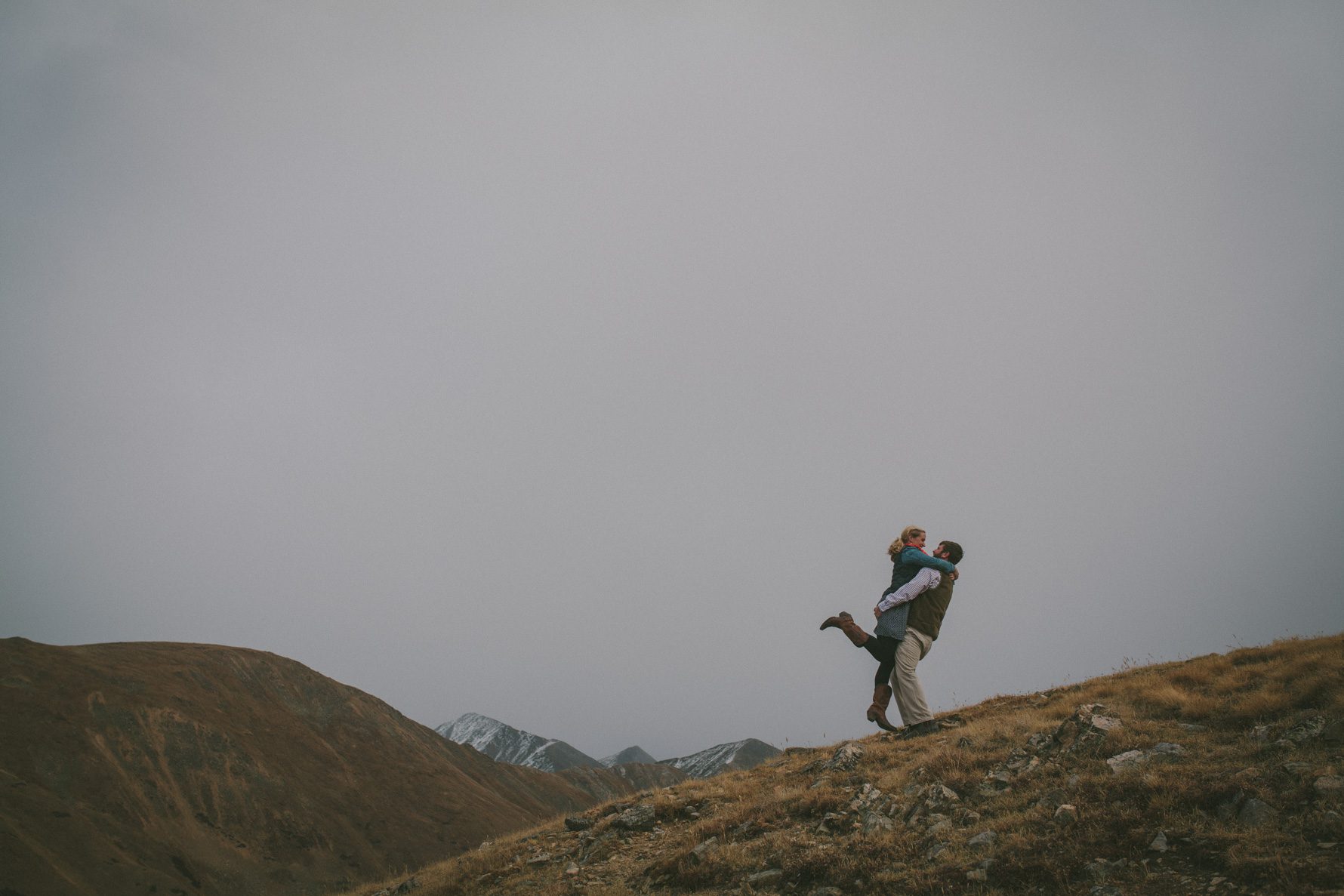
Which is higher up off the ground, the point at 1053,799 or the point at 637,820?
the point at 1053,799

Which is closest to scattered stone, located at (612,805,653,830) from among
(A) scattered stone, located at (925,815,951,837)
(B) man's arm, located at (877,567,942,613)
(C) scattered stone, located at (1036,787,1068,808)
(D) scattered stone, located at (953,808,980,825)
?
(A) scattered stone, located at (925,815,951,837)

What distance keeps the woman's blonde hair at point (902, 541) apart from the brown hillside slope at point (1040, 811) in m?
2.73

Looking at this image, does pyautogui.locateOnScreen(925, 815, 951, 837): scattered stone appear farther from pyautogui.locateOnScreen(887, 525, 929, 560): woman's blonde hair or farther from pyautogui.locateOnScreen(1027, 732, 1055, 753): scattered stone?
pyautogui.locateOnScreen(887, 525, 929, 560): woman's blonde hair

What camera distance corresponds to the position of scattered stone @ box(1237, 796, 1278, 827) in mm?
4668

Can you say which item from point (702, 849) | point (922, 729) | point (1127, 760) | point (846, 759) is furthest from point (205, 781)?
point (1127, 760)

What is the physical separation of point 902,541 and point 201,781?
4283cm

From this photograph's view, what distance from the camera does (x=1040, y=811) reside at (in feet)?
18.7

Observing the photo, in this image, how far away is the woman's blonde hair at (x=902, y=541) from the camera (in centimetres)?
961

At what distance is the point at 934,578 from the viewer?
9250 mm

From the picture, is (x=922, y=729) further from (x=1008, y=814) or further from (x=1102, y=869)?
(x=1102, y=869)

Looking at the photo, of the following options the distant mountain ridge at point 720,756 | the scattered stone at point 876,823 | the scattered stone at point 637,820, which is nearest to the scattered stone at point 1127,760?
the scattered stone at point 876,823

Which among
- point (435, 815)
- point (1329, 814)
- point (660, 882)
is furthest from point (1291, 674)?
point (435, 815)

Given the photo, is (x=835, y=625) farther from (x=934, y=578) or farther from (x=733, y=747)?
(x=733, y=747)

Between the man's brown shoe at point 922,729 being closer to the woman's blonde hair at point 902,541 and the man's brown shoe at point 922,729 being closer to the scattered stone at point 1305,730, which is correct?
the woman's blonde hair at point 902,541
